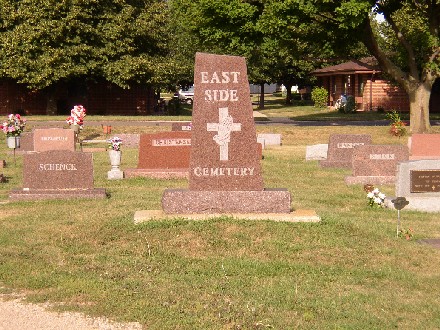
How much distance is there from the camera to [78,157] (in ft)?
51.6

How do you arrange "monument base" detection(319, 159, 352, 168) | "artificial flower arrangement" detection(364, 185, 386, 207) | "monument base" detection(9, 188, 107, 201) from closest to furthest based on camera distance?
"artificial flower arrangement" detection(364, 185, 386, 207), "monument base" detection(9, 188, 107, 201), "monument base" detection(319, 159, 352, 168)

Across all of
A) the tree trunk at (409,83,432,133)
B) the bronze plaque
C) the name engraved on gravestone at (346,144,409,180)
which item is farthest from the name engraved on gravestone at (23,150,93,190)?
the tree trunk at (409,83,432,133)

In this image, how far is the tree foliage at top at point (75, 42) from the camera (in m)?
48.0

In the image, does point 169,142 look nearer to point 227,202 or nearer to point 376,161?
point 376,161

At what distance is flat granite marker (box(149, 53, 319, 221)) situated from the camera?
39.1ft

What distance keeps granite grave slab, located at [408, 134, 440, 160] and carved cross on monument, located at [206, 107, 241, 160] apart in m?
12.8

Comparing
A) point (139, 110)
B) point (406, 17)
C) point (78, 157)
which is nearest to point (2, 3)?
point (139, 110)

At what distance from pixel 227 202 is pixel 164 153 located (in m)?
8.87

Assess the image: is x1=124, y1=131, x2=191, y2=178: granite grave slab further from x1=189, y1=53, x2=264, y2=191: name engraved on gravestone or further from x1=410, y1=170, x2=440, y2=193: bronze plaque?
x1=189, y1=53, x2=264, y2=191: name engraved on gravestone

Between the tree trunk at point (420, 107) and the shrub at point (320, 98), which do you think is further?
the shrub at point (320, 98)

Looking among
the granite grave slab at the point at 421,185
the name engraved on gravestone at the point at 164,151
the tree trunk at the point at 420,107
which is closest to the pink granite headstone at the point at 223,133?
the granite grave slab at the point at 421,185

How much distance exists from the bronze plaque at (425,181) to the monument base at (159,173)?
6.86 metres

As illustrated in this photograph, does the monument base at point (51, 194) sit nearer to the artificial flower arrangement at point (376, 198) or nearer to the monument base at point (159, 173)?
the monument base at point (159, 173)

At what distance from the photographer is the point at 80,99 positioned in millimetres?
56062
